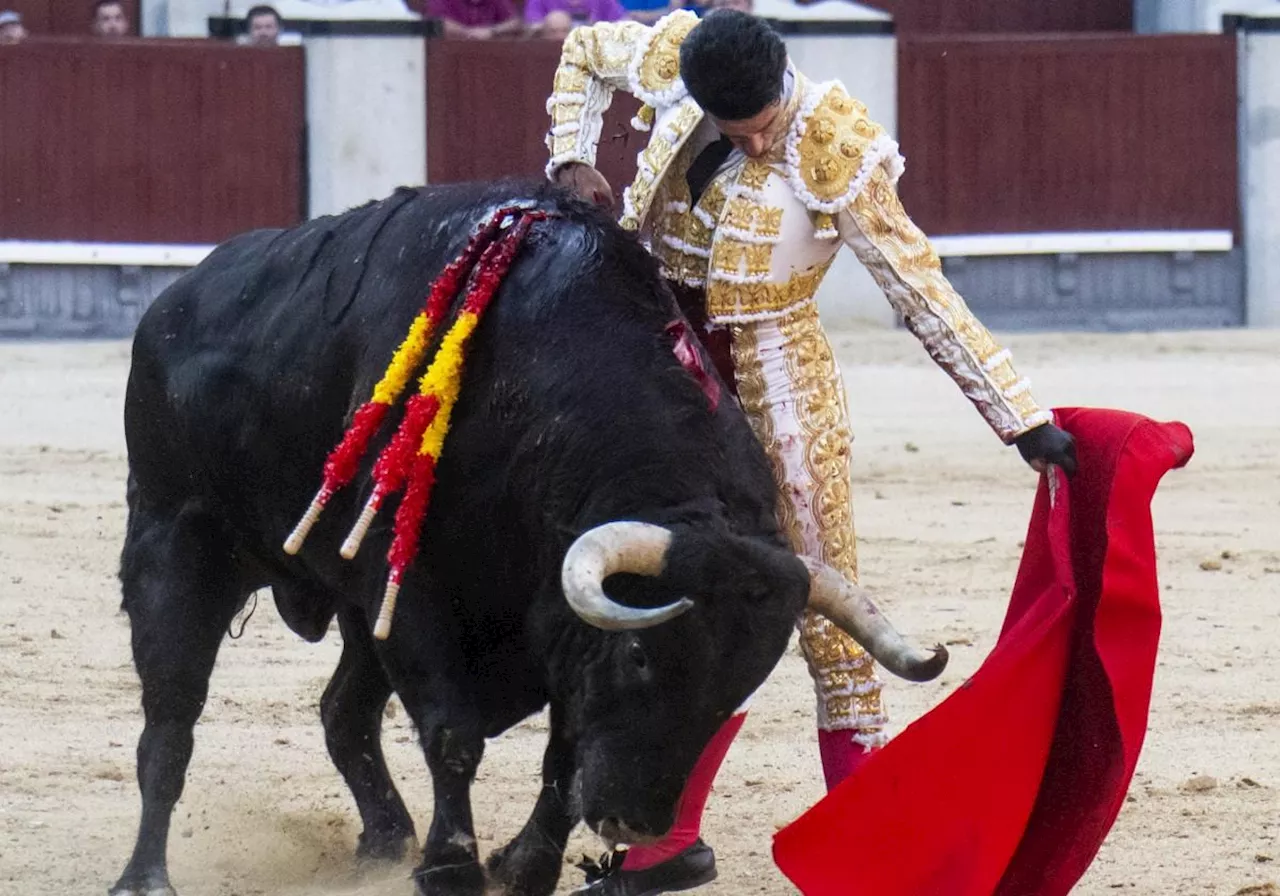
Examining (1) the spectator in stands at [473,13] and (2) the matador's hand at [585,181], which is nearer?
(2) the matador's hand at [585,181]

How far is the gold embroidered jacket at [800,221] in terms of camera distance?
3127 mm

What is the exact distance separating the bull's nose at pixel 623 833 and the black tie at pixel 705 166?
0.91m

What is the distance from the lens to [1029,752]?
3186 mm

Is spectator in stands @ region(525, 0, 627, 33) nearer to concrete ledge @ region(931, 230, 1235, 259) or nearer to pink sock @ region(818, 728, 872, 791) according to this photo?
concrete ledge @ region(931, 230, 1235, 259)

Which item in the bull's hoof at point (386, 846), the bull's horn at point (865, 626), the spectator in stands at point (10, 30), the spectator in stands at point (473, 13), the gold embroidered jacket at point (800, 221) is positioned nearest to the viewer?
the bull's horn at point (865, 626)

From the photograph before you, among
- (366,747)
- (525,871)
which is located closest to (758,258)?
(525,871)

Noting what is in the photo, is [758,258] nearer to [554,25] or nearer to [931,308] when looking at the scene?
[931,308]

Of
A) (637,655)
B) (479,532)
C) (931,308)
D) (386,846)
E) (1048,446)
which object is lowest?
(386,846)

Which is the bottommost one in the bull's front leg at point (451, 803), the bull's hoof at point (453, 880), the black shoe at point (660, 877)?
the black shoe at point (660, 877)

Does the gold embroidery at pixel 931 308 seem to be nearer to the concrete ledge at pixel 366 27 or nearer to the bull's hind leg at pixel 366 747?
the bull's hind leg at pixel 366 747

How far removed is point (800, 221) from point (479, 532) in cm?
60

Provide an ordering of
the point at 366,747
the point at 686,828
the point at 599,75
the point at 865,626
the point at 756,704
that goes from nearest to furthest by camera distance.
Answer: the point at 865,626, the point at 686,828, the point at 599,75, the point at 366,747, the point at 756,704

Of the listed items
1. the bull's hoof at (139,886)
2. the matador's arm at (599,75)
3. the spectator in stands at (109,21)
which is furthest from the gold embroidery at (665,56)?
the spectator in stands at (109,21)

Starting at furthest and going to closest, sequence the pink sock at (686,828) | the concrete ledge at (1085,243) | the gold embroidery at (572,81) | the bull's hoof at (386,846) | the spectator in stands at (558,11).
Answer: the concrete ledge at (1085,243) → the spectator in stands at (558,11) → the bull's hoof at (386,846) → the gold embroidery at (572,81) → the pink sock at (686,828)
